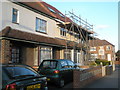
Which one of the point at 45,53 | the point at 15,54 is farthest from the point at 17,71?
the point at 45,53

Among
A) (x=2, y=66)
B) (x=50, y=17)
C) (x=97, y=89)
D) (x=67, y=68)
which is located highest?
(x=50, y=17)

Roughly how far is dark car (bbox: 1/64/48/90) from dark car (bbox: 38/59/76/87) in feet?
9.75

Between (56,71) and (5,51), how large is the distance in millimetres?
4660

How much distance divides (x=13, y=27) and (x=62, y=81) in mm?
6495

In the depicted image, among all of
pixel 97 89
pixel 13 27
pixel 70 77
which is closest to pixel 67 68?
pixel 70 77

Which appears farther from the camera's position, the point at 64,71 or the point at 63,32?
the point at 63,32

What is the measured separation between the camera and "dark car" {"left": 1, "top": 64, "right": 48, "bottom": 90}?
4043mm

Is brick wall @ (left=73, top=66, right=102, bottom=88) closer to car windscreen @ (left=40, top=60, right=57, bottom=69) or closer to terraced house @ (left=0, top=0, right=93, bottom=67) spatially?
car windscreen @ (left=40, top=60, right=57, bottom=69)

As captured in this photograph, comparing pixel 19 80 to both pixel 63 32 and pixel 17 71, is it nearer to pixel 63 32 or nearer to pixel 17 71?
pixel 17 71

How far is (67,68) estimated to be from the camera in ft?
→ 30.6

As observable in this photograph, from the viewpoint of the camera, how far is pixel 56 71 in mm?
8094

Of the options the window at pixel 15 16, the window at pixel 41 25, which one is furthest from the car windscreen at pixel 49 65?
the window at pixel 41 25

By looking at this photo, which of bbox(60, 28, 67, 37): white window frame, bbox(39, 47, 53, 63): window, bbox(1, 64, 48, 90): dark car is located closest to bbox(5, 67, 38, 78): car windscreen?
bbox(1, 64, 48, 90): dark car

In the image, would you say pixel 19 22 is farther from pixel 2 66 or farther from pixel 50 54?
pixel 2 66
